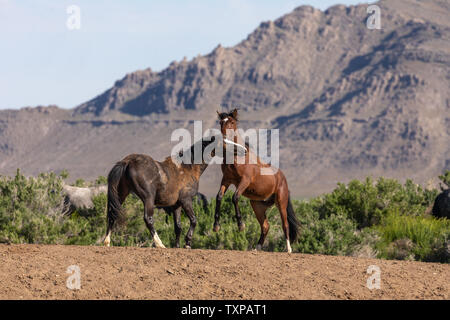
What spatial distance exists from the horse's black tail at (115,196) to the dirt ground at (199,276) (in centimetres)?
91

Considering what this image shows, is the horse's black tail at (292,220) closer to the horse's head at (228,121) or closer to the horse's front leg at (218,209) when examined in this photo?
the horse's front leg at (218,209)

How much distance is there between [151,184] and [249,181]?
1658 millimetres

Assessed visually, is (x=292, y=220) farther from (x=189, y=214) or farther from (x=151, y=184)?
(x=151, y=184)

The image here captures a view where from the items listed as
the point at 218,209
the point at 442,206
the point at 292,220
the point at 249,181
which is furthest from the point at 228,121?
the point at 442,206

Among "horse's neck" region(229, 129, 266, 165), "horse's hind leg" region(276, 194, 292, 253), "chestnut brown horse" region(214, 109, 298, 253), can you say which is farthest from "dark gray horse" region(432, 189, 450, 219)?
"horse's neck" region(229, 129, 266, 165)

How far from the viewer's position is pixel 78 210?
1939 cm

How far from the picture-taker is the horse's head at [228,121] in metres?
11.2

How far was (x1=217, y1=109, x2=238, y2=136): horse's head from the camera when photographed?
36.6 feet

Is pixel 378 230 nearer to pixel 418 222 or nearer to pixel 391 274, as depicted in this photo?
pixel 418 222

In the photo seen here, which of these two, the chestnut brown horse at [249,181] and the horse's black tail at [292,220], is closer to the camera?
the chestnut brown horse at [249,181]

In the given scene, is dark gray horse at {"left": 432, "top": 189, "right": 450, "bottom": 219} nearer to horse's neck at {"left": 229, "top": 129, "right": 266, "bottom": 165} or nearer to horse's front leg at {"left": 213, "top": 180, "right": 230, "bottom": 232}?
horse's neck at {"left": 229, "top": 129, "right": 266, "bottom": 165}

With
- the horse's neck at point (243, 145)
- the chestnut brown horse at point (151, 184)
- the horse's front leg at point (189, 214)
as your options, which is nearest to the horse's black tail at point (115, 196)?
the chestnut brown horse at point (151, 184)

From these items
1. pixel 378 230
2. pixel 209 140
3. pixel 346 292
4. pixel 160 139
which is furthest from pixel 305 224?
pixel 160 139
